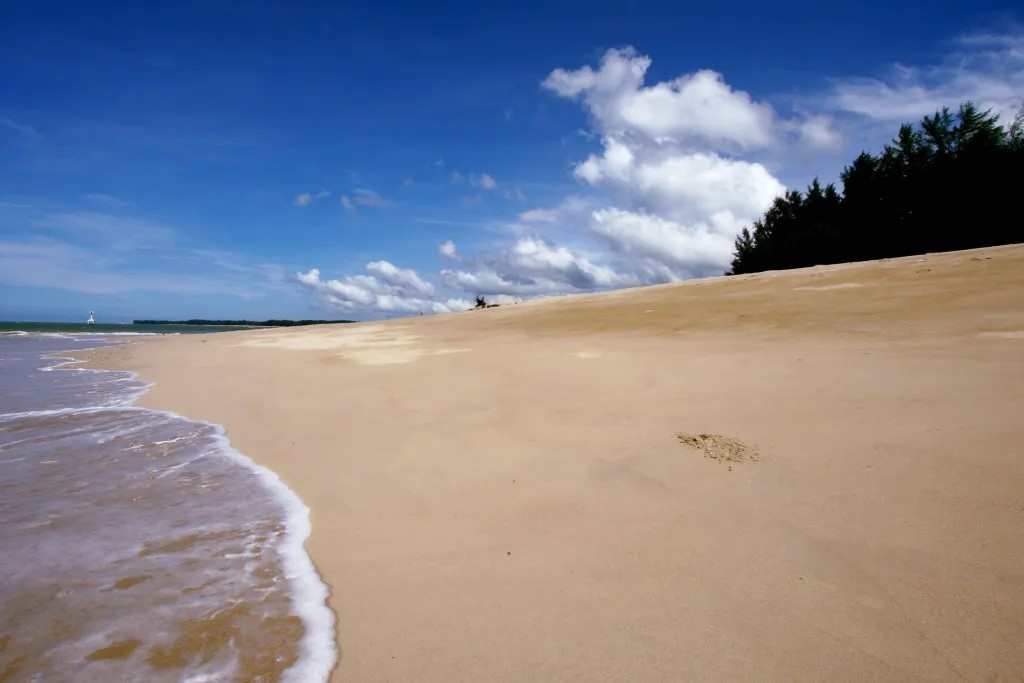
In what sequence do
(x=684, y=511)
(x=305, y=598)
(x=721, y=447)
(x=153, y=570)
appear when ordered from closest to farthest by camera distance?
(x=305, y=598), (x=153, y=570), (x=684, y=511), (x=721, y=447)

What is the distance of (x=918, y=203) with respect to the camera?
109ft

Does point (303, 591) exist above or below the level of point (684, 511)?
below

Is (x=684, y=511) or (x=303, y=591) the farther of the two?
(x=684, y=511)

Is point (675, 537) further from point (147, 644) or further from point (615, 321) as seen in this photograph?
point (615, 321)

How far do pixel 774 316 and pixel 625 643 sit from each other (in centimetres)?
909

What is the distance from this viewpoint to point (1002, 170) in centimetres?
2856

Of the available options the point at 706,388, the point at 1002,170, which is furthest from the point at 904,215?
the point at 706,388

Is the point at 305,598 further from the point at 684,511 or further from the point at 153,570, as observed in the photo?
the point at 684,511

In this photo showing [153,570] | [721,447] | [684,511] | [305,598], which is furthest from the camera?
[721,447]

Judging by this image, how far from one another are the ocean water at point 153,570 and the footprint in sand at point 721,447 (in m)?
2.66

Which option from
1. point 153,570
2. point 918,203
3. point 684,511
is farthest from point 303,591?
point 918,203

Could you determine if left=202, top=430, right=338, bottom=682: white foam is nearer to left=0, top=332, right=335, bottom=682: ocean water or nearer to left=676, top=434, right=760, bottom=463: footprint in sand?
left=0, top=332, right=335, bottom=682: ocean water

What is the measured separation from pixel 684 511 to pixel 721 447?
1.03 meters

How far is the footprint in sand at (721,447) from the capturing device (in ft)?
11.4
